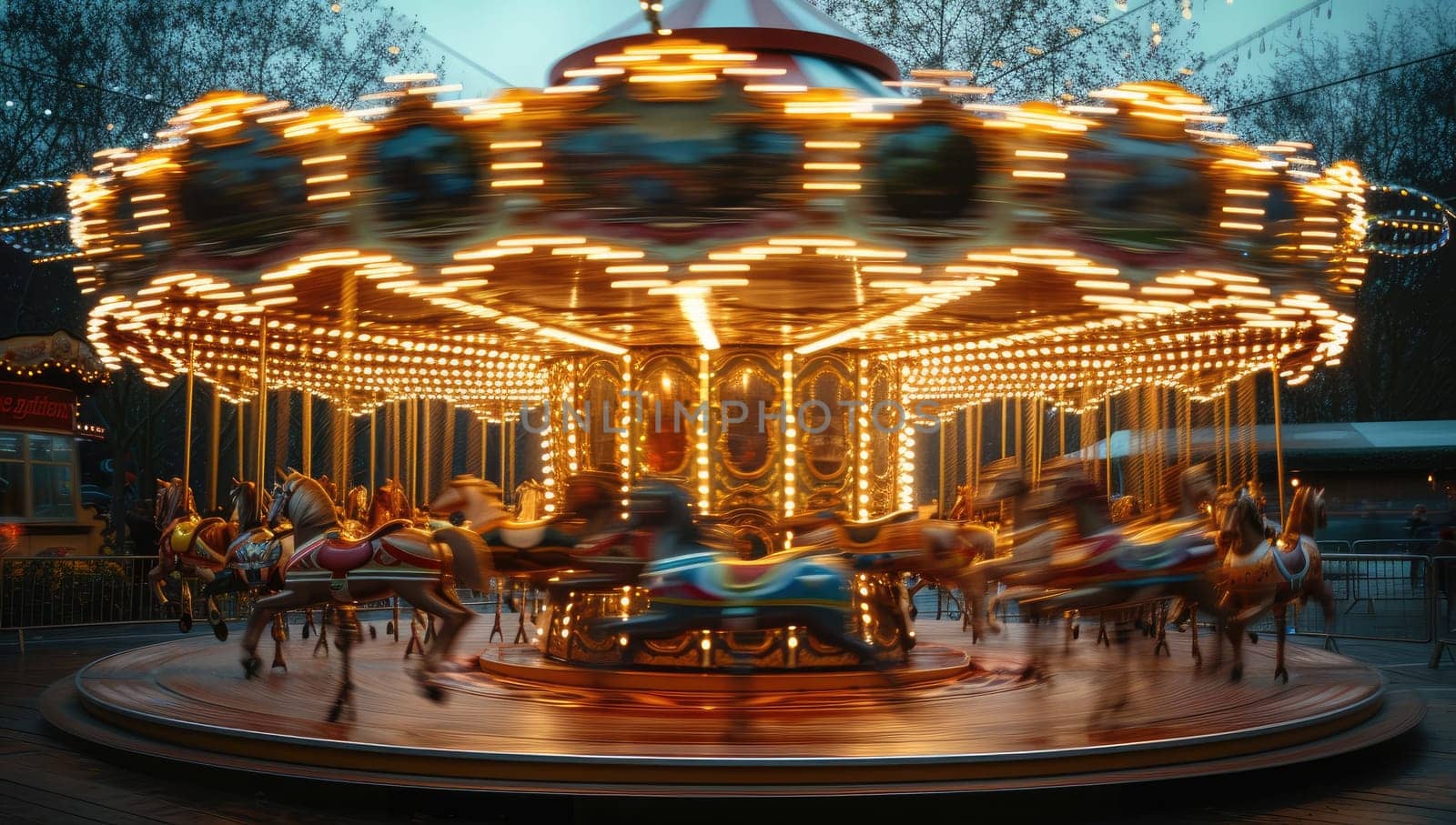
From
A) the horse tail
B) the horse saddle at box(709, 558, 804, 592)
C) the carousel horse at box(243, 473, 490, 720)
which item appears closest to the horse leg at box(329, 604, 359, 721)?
the carousel horse at box(243, 473, 490, 720)

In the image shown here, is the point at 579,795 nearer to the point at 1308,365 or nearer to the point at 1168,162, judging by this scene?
the point at 1168,162

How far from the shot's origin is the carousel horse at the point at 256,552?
9.30m

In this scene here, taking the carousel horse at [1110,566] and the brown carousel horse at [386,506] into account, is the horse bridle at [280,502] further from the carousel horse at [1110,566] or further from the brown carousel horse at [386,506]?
the carousel horse at [1110,566]

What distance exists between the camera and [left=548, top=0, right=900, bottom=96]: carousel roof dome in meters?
8.16

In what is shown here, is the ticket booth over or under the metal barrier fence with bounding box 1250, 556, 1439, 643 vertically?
over

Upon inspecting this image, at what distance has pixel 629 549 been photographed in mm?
7359

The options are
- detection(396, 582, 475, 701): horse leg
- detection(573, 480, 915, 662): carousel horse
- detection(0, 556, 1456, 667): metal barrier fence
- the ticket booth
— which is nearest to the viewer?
detection(573, 480, 915, 662): carousel horse

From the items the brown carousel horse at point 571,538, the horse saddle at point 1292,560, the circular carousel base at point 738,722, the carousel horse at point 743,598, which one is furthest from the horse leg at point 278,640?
the horse saddle at point 1292,560

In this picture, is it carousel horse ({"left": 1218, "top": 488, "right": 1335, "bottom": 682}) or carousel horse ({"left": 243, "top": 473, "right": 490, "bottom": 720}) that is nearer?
carousel horse ({"left": 243, "top": 473, "right": 490, "bottom": 720})

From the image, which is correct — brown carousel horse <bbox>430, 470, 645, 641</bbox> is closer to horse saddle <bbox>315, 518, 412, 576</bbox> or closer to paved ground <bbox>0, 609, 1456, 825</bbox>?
horse saddle <bbox>315, 518, 412, 576</bbox>

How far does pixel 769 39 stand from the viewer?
8.28m

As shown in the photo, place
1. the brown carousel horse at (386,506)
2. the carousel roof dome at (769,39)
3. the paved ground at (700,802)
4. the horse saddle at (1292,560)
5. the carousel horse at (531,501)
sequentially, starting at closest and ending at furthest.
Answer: the paved ground at (700,802), the carousel roof dome at (769,39), the horse saddle at (1292,560), the brown carousel horse at (386,506), the carousel horse at (531,501)

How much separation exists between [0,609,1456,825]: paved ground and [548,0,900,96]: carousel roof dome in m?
4.36

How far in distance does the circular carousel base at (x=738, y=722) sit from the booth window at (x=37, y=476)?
320 inches
